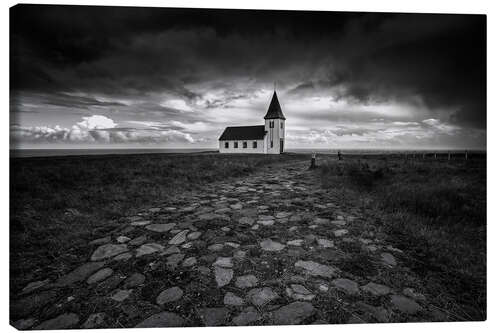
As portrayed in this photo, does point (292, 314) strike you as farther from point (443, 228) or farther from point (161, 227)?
point (443, 228)

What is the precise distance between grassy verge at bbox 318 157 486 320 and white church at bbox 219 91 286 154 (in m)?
28.4

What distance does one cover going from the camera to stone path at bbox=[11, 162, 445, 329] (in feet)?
7.13

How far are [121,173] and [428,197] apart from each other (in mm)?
8550

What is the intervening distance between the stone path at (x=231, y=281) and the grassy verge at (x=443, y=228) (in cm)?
28

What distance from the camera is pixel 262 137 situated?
126 ft

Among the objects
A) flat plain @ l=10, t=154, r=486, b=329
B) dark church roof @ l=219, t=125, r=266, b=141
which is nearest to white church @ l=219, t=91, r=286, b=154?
dark church roof @ l=219, t=125, r=266, b=141

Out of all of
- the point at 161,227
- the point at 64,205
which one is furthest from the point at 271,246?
the point at 64,205

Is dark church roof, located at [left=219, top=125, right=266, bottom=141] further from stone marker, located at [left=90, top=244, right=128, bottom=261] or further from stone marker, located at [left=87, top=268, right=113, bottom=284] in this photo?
stone marker, located at [left=87, top=268, right=113, bottom=284]

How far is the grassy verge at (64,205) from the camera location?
10.3 feet

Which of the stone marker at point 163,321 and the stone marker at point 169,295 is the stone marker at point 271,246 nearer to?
the stone marker at point 169,295

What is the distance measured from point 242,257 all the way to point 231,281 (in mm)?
506

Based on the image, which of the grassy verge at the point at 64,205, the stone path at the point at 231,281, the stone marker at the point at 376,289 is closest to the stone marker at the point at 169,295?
the stone path at the point at 231,281

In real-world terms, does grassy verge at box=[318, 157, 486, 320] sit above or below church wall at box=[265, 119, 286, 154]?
below

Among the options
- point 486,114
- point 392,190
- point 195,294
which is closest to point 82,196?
point 195,294
